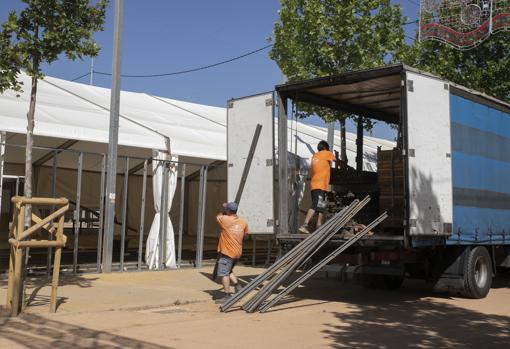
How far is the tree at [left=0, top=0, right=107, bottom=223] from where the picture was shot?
30.3ft

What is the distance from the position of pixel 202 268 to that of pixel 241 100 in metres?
5.73

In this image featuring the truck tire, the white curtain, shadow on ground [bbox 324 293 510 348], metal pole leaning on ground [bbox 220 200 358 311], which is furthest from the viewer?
the white curtain

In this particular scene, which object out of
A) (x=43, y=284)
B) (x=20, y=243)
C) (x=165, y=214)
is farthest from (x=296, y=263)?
(x=165, y=214)

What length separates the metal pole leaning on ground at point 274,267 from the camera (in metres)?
A: 8.76

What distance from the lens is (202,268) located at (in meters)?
15.2

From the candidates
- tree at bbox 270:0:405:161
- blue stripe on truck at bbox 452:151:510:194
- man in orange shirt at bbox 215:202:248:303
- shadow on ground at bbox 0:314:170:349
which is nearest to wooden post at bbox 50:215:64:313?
shadow on ground at bbox 0:314:170:349

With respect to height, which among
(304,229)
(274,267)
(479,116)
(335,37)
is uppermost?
(335,37)

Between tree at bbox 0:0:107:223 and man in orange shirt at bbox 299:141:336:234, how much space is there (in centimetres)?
421

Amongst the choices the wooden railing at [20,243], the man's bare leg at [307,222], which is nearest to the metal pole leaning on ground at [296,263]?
the man's bare leg at [307,222]

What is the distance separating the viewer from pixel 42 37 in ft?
30.8

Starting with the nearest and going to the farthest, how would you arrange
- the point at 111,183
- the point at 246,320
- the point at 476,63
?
the point at 246,320 < the point at 111,183 < the point at 476,63

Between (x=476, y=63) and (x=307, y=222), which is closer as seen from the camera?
(x=307, y=222)

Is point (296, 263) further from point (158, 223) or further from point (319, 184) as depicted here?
point (158, 223)

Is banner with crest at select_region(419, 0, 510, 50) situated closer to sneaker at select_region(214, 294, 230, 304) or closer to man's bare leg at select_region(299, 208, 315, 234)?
man's bare leg at select_region(299, 208, 315, 234)
